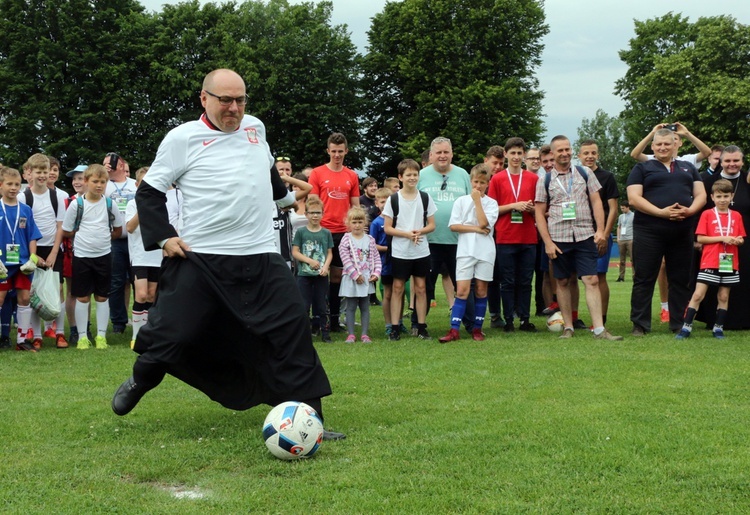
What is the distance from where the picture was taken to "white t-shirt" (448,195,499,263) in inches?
434

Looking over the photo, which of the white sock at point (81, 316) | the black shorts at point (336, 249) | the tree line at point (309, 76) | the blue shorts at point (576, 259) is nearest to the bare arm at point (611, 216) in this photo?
the blue shorts at point (576, 259)

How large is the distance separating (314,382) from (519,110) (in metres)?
40.5

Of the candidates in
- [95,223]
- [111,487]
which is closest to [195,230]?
[111,487]

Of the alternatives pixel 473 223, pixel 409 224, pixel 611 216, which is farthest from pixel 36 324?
pixel 611 216

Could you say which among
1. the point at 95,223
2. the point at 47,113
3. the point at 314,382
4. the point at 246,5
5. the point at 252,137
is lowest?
the point at 314,382

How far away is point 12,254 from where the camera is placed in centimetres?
1058

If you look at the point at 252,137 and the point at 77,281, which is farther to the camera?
the point at 77,281

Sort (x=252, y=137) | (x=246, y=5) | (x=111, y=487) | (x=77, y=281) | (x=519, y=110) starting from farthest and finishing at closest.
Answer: (x=246, y=5) < (x=519, y=110) < (x=77, y=281) < (x=252, y=137) < (x=111, y=487)

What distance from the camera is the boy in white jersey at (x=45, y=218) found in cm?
1103

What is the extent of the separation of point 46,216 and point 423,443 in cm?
786

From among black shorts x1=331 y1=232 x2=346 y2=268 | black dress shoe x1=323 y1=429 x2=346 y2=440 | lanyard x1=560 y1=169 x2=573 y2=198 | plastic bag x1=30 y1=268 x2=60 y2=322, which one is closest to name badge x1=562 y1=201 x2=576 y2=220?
lanyard x1=560 y1=169 x2=573 y2=198

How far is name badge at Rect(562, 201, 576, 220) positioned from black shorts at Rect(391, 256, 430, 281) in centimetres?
188

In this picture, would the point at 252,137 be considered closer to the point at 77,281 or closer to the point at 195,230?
the point at 195,230

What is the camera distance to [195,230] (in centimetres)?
585
